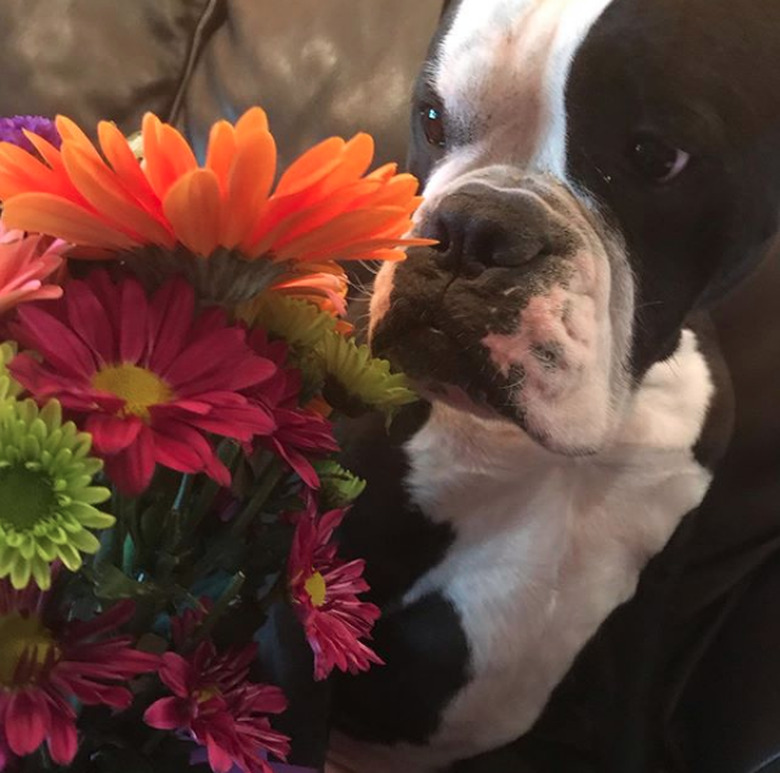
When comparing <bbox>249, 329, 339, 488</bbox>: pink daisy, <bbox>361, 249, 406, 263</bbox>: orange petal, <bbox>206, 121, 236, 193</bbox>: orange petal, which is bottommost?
<bbox>249, 329, 339, 488</bbox>: pink daisy

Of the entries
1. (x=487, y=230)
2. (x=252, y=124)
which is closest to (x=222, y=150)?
(x=252, y=124)

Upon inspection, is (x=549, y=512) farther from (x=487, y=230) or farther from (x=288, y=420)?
(x=288, y=420)

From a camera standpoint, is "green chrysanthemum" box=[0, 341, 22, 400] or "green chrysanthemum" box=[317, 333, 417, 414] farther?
"green chrysanthemum" box=[317, 333, 417, 414]

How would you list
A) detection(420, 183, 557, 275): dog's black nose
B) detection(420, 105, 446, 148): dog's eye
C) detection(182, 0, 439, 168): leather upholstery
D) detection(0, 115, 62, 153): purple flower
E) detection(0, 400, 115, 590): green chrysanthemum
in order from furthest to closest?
detection(182, 0, 439, 168): leather upholstery, detection(420, 105, 446, 148): dog's eye, detection(420, 183, 557, 275): dog's black nose, detection(0, 115, 62, 153): purple flower, detection(0, 400, 115, 590): green chrysanthemum

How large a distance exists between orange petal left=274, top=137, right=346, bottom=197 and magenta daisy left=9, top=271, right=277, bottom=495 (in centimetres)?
5

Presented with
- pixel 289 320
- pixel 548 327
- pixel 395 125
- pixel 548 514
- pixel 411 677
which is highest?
pixel 289 320

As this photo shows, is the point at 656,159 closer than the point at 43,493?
No

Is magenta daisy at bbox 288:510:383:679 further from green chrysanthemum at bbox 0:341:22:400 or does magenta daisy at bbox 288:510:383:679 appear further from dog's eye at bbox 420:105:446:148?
dog's eye at bbox 420:105:446:148

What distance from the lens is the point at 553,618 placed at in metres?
0.86

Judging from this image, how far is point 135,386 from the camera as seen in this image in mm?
383

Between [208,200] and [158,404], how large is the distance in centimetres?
7

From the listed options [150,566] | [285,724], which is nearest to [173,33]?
[285,724]

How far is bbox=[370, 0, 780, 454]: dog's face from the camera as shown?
2.13ft

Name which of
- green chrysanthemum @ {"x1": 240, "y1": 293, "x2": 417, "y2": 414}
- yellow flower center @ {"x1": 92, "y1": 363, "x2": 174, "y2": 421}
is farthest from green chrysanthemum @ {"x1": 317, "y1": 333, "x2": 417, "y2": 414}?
yellow flower center @ {"x1": 92, "y1": 363, "x2": 174, "y2": 421}
